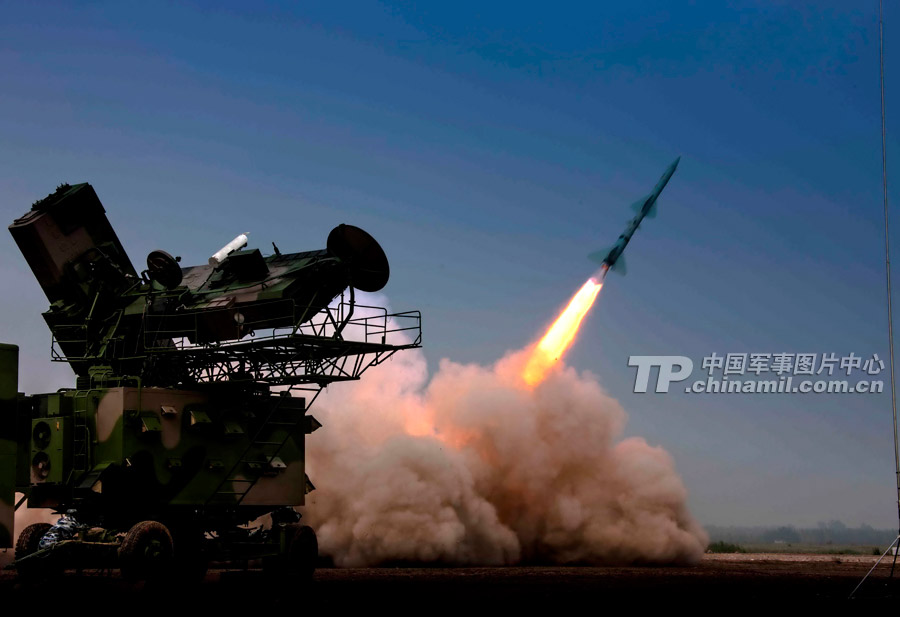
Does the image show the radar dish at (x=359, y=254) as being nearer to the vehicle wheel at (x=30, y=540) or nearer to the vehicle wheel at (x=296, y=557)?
the vehicle wheel at (x=296, y=557)

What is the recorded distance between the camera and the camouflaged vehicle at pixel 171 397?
3225cm

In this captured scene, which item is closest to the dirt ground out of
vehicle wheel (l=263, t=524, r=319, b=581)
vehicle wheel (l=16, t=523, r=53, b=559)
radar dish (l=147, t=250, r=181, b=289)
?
vehicle wheel (l=263, t=524, r=319, b=581)

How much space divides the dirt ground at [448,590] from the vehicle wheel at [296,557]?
17.8 inches

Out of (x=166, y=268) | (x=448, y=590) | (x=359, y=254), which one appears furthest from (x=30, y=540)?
(x=359, y=254)

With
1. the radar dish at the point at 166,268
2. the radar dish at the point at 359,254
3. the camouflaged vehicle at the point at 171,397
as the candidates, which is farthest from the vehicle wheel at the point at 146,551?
the radar dish at the point at 359,254

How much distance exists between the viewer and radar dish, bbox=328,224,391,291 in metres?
33.8

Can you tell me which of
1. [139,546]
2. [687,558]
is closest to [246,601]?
[139,546]

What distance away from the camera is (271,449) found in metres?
36.1

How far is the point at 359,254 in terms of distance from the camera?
34.0m

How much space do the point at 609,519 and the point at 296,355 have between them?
70.8ft

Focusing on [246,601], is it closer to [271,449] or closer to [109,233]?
[271,449]

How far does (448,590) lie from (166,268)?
495 inches

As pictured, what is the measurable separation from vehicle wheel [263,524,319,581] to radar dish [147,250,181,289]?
330 inches

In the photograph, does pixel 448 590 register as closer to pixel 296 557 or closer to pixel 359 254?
pixel 296 557
